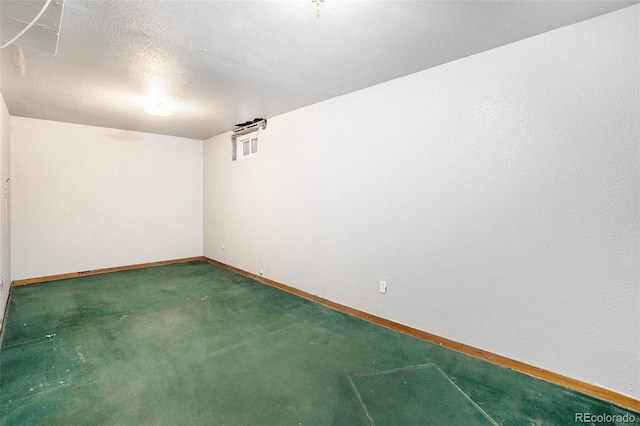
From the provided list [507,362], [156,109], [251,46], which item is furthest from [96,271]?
[507,362]

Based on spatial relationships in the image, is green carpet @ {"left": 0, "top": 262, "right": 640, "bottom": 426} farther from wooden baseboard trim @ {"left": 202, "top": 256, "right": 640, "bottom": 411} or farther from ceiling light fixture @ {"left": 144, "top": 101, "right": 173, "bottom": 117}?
ceiling light fixture @ {"left": 144, "top": 101, "right": 173, "bottom": 117}

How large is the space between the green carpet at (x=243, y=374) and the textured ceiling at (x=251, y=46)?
7.71 feet

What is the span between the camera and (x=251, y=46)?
7.13 ft

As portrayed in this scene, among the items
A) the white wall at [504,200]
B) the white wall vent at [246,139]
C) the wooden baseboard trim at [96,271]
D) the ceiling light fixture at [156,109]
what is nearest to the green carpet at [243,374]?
the white wall at [504,200]

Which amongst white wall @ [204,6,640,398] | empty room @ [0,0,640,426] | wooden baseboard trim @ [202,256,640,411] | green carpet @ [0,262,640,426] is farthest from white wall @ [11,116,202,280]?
wooden baseboard trim @ [202,256,640,411]

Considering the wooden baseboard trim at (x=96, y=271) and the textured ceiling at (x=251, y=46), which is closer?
the textured ceiling at (x=251, y=46)

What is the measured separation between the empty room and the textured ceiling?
0.8 inches

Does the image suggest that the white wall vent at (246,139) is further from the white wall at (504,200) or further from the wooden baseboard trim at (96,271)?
the wooden baseboard trim at (96,271)

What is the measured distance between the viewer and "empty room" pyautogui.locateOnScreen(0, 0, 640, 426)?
180 cm

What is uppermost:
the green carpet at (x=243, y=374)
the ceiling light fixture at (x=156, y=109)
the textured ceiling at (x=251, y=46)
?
the textured ceiling at (x=251, y=46)

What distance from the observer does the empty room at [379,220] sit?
5.91ft

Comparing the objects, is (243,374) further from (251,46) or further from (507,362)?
(251,46)

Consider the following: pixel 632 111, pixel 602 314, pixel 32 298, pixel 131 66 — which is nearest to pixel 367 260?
pixel 602 314

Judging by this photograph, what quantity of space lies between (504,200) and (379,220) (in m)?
1.13
